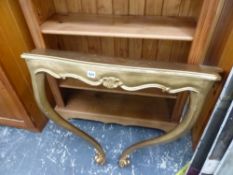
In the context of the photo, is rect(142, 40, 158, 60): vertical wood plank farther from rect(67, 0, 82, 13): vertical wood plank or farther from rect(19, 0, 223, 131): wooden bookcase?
rect(67, 0, 82, 13): vertical wood plank

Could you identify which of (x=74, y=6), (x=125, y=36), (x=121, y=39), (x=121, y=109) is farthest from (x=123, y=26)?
(x=121, y=109)

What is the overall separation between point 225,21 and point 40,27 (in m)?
0.91

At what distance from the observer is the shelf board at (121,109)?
4.36 feet

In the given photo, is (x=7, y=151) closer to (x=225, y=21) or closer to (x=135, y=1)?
(x=135, y=1)

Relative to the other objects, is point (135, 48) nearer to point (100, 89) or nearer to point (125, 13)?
point (125, 13)

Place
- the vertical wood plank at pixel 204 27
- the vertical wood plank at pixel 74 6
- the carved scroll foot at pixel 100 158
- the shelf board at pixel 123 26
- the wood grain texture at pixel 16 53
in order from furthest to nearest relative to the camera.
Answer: the carved scroll foot at pixel 100 158 → the vertical wood plank at pixel 74 6 → the wood grain texture at pixel 16 53 → the shelf board at pixel 123 26 → the vertical wood plank at pixel 204 27

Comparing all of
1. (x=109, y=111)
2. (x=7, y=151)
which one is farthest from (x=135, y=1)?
(x=7, y=151)

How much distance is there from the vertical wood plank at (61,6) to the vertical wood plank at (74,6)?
2 cm

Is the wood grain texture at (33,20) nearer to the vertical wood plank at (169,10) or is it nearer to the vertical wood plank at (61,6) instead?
the vertical wood plank at (61,6)

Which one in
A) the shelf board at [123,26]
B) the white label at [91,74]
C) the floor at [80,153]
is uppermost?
the shelf board at [123,26]

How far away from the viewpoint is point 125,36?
2.98ft

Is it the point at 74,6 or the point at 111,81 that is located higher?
the point at 74,6

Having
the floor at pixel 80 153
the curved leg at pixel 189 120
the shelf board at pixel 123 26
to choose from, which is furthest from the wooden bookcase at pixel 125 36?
the curved leg at pixel 189 120

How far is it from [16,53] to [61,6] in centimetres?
37
